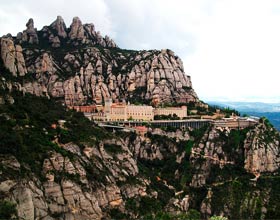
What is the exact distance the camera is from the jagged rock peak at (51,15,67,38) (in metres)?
190

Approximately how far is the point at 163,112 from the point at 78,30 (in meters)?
66.5

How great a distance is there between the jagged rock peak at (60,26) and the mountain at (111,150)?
445 centimetres

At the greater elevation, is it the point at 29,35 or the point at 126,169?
the point at 29,35

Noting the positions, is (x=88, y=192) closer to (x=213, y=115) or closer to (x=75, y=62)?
(x=213, y=115)

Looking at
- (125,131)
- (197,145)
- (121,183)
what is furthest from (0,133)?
(197,145)

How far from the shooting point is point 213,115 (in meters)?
146

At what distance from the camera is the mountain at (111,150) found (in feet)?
219

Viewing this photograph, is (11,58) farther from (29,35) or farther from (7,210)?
(29,35)

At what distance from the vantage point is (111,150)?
304ft

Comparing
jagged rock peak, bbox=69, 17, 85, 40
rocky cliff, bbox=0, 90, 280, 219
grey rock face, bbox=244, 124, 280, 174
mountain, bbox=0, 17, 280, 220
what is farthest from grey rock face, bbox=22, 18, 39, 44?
grey rock face, bbox=244, 124, 280, 174

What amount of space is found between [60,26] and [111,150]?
113 m

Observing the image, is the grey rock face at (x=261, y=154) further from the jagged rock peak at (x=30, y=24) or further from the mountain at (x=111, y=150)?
the jagged rock peak at (x=30, y=24)

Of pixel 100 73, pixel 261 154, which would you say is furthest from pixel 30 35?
pixel 261 154

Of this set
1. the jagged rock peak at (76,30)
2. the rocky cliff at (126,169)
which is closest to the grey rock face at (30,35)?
the jagged rock peak at (76,30)
